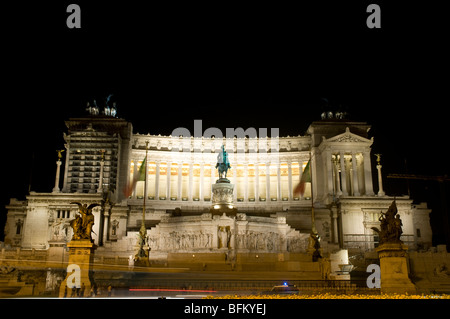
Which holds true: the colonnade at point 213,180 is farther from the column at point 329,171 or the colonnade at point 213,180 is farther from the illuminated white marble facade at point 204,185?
the column at point 329,171

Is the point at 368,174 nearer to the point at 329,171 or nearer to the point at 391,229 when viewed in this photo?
the point at 329,171

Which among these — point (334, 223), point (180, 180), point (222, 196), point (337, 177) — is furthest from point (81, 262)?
point (337, 177)

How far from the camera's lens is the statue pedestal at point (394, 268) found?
27.5 m

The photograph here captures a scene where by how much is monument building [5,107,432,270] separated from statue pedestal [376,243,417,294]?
65.9ft

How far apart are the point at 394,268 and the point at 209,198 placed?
5963 cm

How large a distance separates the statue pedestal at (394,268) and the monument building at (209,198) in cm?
2007

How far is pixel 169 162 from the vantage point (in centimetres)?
8569

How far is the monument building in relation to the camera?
57.4 meters

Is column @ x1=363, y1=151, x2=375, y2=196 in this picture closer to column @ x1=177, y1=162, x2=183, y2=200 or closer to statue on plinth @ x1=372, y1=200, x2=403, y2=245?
column @ x1=177, y1=162, x2=183, y2=200

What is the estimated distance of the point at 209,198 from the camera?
86.2 metres

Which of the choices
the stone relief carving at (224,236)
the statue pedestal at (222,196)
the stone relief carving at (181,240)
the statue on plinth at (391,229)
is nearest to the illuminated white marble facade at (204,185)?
the stone relief carving at (181,240)
